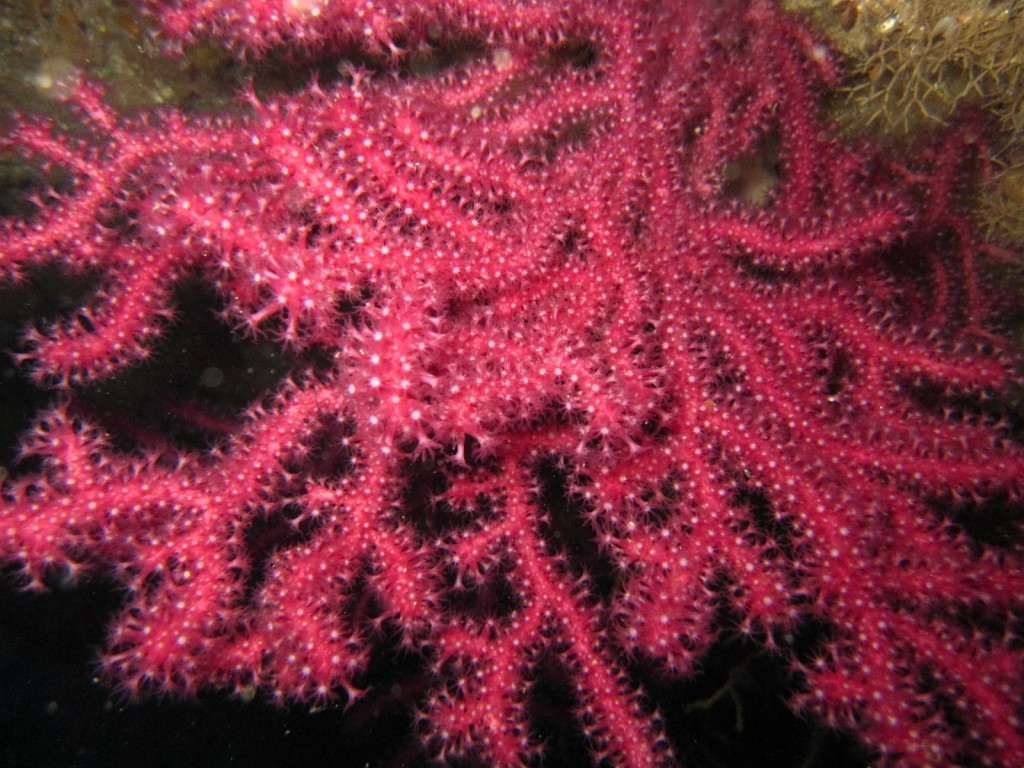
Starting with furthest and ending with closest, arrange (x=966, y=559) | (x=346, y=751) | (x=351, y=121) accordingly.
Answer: (x=346, y=751)
(x=351, y=121)
(x=966, y=559)

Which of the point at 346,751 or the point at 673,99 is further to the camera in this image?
the point at 346,751

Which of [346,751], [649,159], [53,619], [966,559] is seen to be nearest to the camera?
[966,559]

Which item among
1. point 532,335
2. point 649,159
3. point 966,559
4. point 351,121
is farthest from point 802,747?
point 351,121

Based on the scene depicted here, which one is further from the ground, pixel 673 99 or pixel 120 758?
pixel 673 99

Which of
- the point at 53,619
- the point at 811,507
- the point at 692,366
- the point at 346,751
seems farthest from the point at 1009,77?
the point at 53,619

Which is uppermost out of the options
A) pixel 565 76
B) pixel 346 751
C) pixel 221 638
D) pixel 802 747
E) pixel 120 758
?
pixel 565 76

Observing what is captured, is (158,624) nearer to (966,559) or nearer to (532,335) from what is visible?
(532,335)
